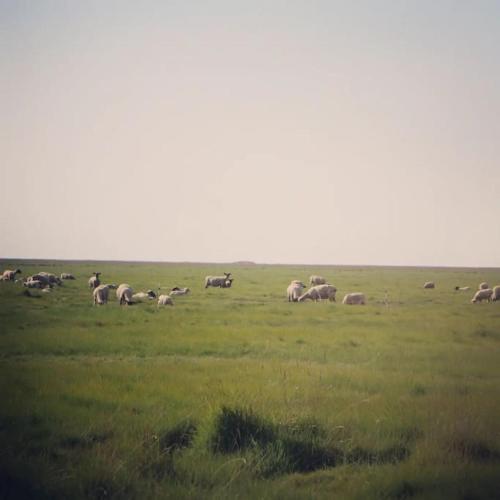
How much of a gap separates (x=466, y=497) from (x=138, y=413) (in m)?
4.58

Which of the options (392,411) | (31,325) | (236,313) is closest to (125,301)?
(236,313)

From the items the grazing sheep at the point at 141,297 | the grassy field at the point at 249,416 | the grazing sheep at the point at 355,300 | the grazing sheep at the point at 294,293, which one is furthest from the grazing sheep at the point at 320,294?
the grassy field at the point at 249,416

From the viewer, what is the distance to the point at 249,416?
6113 millimetres

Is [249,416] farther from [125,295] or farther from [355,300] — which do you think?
[355,300]

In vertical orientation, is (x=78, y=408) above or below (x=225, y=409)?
below

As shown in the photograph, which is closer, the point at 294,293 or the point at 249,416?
the point at 249,416

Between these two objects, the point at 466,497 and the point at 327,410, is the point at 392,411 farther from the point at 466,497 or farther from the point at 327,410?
the point at 466,497

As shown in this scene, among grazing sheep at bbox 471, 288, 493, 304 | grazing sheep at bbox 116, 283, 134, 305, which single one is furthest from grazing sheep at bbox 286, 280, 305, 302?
grazing sheep at bbox 471, 288, 493, 304

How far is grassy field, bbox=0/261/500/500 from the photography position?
4934mm

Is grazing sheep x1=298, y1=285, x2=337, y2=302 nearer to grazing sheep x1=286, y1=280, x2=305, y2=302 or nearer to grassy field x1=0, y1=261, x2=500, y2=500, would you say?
grazing sheep x1=286, y1=280, x2=305, y2=302

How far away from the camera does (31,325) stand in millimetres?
15781

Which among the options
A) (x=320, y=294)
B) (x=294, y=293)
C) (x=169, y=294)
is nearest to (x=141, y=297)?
(x=169, y=294)

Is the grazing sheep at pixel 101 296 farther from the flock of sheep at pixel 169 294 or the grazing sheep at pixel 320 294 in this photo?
the grazing sheep at pixel 320 294

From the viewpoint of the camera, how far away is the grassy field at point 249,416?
16.2ft
